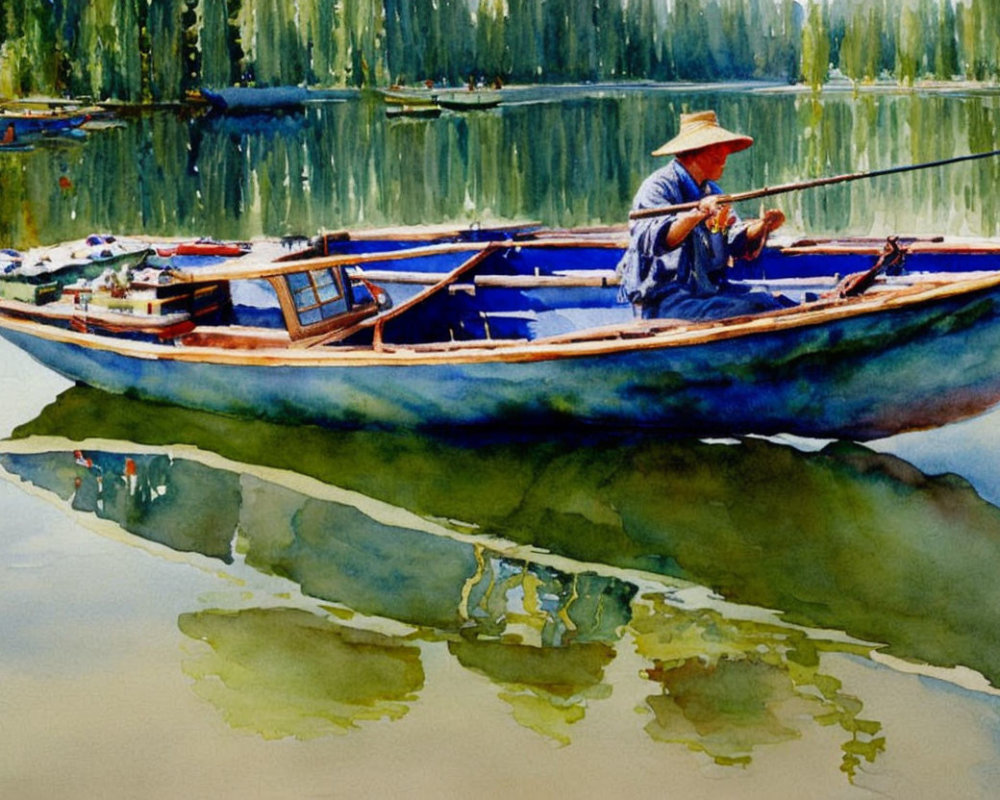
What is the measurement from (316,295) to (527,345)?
148 centimetres

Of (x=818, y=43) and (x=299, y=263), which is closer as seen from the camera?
(x=299, y=263)

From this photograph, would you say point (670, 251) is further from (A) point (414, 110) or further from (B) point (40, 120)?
(A) point (414, 110)

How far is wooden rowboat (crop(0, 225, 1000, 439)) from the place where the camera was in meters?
5.88

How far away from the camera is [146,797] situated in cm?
365

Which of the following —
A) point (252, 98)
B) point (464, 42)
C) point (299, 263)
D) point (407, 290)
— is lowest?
point (407, 290)

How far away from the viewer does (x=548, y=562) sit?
5254 mm

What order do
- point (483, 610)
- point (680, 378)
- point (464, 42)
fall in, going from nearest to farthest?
point (483, 610) → point (680, 378) → point (464, 42)

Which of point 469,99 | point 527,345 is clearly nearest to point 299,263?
point 527,345

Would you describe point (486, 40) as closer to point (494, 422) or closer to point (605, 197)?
point (605, 197)

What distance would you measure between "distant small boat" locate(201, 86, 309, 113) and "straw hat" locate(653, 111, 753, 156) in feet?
85.6

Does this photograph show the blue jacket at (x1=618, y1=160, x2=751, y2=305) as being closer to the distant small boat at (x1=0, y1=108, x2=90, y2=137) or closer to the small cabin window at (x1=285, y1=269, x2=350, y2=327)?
the small cabin window at (x1=285, y1=269, x2=350, y2=327)

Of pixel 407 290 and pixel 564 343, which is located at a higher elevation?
pixel 407 290

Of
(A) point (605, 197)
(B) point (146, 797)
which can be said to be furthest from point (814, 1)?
(B) point (146, 797)

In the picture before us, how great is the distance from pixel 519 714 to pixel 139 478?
2990 millimetres
